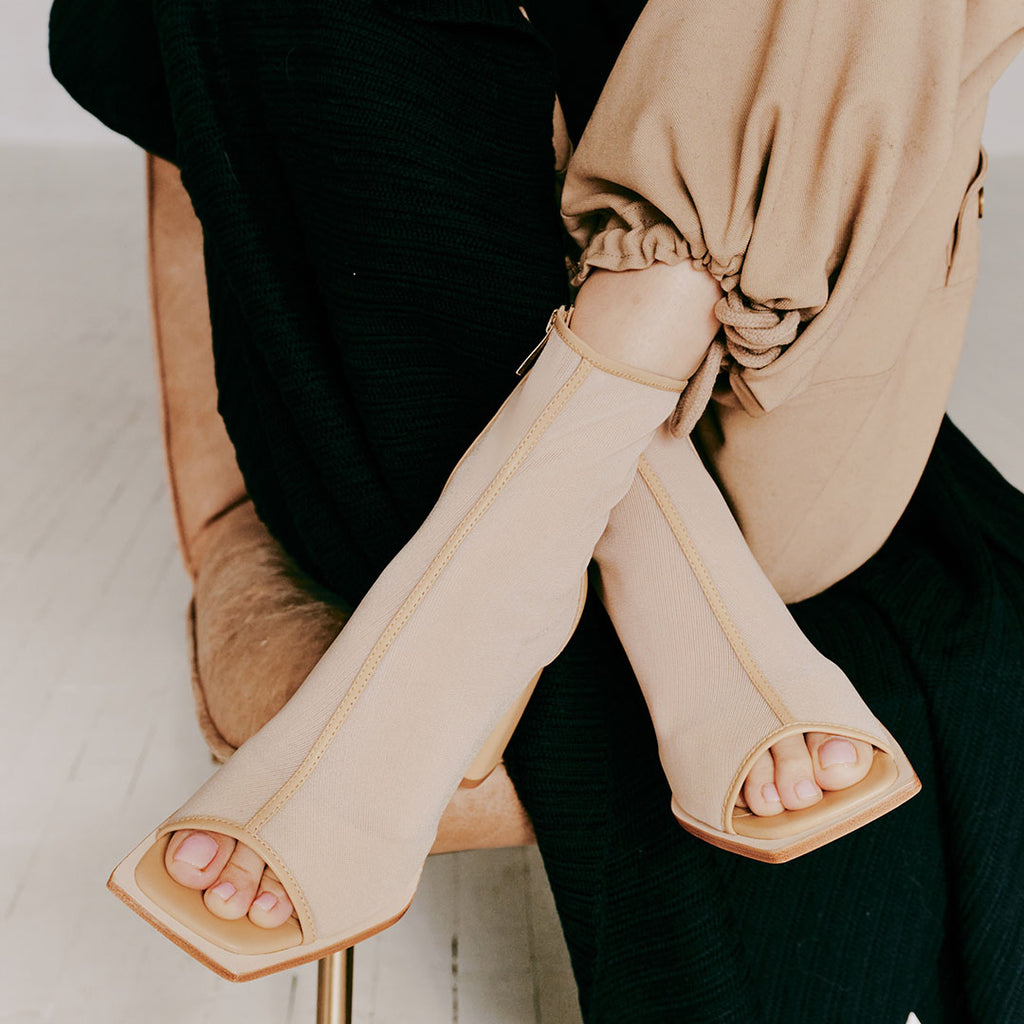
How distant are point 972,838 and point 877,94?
47 cm

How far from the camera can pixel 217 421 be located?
887mm

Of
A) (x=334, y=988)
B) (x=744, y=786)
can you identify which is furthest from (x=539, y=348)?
(x=334, y=988)

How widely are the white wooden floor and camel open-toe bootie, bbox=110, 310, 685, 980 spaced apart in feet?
1.28

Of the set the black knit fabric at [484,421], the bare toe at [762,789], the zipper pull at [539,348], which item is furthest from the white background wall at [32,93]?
the bare toe at [762,789]

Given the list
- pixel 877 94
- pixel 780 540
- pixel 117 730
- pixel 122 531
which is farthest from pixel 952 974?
pixel 122 531

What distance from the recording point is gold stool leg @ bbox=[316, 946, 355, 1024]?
2.10 feet

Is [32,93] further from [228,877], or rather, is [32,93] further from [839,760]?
[839,760]

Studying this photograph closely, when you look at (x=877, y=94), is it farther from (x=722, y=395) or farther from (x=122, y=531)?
(x=122, y=531)

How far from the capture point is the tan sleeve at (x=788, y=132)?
501mm

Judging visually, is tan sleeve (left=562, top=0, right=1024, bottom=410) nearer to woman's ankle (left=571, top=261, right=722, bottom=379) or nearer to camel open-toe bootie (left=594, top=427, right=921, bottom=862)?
woman's ankle (left=571, top=261, right=722, bottom=379)

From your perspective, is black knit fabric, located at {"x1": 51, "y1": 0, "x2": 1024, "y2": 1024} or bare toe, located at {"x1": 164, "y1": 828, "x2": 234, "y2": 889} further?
black knit fabric, located at {"x1": 51, "y1": 0, "x2": 1024, "y2": 1024}

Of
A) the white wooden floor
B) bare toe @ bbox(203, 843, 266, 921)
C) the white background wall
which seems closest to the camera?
bare toe @ bbox(203, 843, 266, 921)

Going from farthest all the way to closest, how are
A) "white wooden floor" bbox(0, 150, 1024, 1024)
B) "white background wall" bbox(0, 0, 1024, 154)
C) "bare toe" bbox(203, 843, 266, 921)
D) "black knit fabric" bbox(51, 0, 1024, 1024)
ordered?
1. "white background wall" bbox(0, 0, 1024, 154)
2. "white wooden floor" bbox(0, 150, 1024, 1024)
3. "black knit fabric" bbox(51, 0, 1024, 1024)
4. "bare toe" bbox(203, 843, 266, 921)

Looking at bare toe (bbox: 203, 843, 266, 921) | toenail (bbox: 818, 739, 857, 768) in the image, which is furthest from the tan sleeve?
bare toe (bbox: 203, 843, 266, 921)
